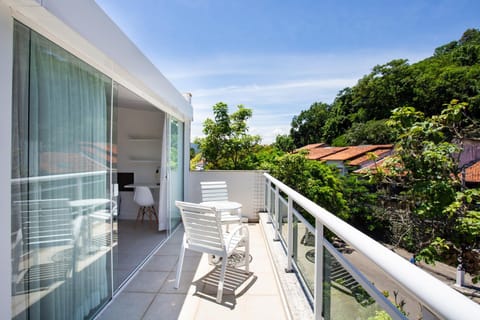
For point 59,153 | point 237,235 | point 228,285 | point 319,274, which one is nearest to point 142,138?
point 237,235

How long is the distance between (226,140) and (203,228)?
188 inches

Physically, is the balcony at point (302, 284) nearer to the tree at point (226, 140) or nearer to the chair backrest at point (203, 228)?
the chair backrest at point (203, 228)

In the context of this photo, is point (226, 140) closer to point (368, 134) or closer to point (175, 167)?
point (175, 167)

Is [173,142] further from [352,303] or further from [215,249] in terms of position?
[352,303]

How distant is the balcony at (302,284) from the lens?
775 millimetres

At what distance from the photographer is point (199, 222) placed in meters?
2.80

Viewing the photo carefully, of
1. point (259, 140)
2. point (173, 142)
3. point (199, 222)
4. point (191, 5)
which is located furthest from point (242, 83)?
point (199, 222)

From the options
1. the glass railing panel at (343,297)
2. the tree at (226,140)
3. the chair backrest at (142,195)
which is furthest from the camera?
the tree at (226,140)

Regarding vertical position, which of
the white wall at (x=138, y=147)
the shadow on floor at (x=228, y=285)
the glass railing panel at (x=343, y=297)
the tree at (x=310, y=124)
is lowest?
the shadow on floor at (x=228, y=285)

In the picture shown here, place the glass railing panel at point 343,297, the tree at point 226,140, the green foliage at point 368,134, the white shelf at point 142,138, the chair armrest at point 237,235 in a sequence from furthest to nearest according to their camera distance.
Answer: the green foliage at point 368,134
the tree at point 226,140
the white shelf at point 142,138
the chair armrest at point 237,235
the glass railing panel at point 343,297

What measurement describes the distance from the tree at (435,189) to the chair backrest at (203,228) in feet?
10.8

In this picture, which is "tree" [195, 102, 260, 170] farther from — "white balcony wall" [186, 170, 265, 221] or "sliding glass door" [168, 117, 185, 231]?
"sliding glass door" [168, 117, 185, 231]

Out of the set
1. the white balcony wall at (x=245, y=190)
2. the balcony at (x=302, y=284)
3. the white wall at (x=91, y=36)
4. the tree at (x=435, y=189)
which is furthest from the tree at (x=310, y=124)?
the white wall at (x=91, y=36)

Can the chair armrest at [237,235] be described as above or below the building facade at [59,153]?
below
